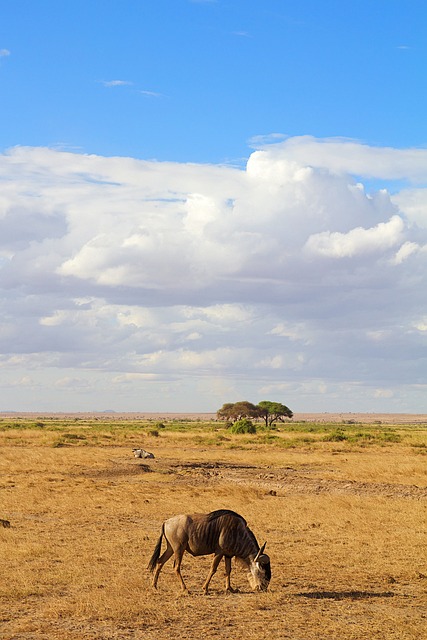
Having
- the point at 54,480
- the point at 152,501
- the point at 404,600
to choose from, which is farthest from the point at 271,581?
the point at 54,480

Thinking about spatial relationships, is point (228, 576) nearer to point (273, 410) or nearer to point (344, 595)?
point (344, 595)

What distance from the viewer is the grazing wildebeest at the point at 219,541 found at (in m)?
14.4

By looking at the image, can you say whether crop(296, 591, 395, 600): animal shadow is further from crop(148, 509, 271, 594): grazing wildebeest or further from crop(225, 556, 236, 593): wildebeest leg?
crop(225, 556, 236, 593): wildebeest leg

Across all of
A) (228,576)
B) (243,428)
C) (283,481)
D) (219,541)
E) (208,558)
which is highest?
(243,428)

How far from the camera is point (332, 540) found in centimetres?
2080

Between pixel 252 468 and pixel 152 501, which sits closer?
pixel 152 501

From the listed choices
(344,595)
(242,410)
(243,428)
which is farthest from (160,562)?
(242,410)

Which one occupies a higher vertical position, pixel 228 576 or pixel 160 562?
pixel 160 562

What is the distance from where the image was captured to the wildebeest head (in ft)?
47.2

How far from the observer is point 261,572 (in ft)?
47.4

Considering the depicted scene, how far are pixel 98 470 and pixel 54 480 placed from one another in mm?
6146

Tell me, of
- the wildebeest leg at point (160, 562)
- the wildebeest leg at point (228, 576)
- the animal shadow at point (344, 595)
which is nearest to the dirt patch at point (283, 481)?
the animal shadow at point (344, 595)

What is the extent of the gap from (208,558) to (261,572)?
14.3ft

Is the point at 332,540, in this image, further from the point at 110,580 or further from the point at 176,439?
the point at 176,439
